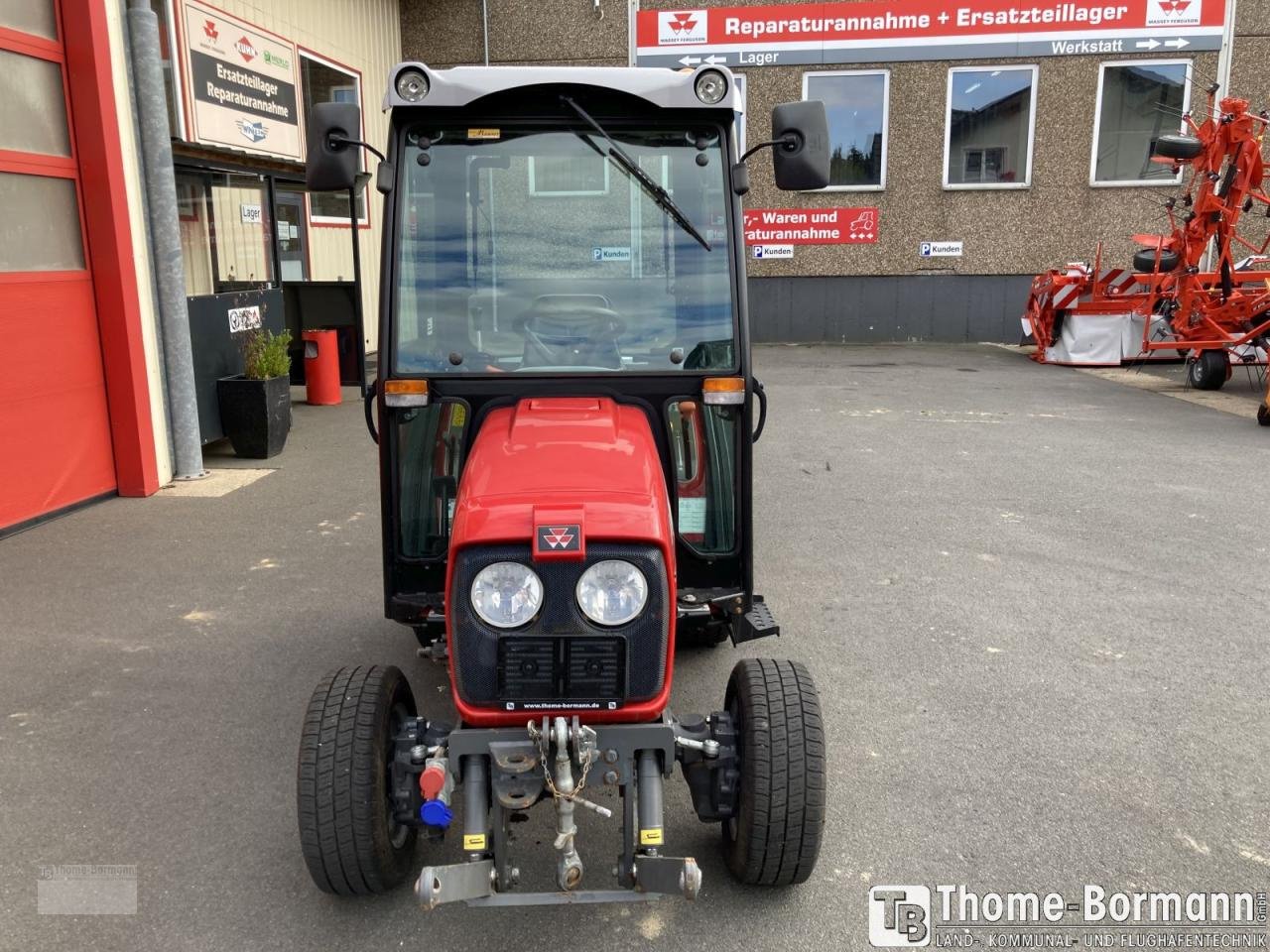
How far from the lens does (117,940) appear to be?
2678mm

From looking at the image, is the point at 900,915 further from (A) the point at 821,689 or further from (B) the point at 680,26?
(B) the point at 680,26

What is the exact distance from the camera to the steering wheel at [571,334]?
337 cm

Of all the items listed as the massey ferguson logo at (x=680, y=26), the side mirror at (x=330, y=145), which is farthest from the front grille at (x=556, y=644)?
the massey ferguson logo at (x=680, y=26)

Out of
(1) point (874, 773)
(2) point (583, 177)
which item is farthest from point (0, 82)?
(1) point (874, 773)

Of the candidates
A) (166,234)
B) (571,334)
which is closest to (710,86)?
(571,334)

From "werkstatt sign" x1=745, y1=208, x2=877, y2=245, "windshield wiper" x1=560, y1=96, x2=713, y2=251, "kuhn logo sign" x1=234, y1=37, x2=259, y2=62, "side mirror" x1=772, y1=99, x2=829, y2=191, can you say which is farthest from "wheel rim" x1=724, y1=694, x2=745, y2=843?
"werkstatt sign" x1=745, y1=208, x2=877, y2=245

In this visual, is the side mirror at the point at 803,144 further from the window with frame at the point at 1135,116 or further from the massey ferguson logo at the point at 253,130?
the window with frame at the point at 1135,116

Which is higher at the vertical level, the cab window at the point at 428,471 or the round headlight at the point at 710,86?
the round headlight at the point at 710,86

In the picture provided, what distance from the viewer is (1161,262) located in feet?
39.8

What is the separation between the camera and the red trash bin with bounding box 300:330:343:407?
11.0m

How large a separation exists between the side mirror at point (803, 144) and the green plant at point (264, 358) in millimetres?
6270

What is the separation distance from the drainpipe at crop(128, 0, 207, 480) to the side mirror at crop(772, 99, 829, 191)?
5505mm

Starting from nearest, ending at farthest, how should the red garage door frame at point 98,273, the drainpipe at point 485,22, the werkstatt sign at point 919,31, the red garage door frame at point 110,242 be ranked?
the red garage door frame at point 98,273, the red garage door frame at point 110,242, the werkstatt sign at point 919,31, the drainpipe at point 485,22

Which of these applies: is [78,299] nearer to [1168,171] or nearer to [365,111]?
[365,111]
